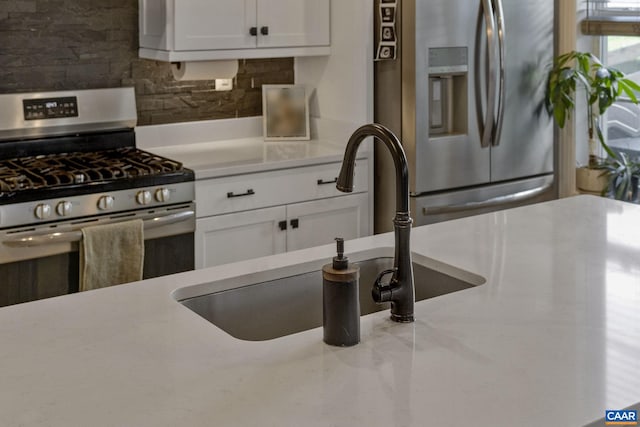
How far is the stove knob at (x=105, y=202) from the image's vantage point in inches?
133

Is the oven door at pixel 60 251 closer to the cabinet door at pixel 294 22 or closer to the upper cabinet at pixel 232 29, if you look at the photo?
the upper cabinet at pixel 232 29

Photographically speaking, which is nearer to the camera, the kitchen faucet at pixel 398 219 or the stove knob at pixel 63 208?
the kitchen faucet at pixel 398 219

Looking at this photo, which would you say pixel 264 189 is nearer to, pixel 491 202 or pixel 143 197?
pixel 143 197

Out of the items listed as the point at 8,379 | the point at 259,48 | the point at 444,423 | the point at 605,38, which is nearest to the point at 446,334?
the point at 444,423

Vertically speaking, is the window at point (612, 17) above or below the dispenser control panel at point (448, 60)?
above

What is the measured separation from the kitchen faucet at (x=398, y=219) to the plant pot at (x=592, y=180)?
3.06 metres

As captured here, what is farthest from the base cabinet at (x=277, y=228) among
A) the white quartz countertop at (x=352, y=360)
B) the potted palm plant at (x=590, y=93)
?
the white quartz countertop at (x=352, y=360)

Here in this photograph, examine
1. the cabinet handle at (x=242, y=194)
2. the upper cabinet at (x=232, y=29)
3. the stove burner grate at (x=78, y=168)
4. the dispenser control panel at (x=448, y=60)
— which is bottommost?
the cabinet handle at (x=242, y=194)

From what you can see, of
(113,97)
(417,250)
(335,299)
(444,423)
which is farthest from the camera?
(113,97)

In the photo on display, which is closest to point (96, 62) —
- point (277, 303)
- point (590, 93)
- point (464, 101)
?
point (464, 101)

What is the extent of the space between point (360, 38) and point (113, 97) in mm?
1213

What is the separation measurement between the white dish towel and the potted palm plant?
7.50ft

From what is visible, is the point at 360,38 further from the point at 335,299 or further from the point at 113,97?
the point at 335,299

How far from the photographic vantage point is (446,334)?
1.78 m
